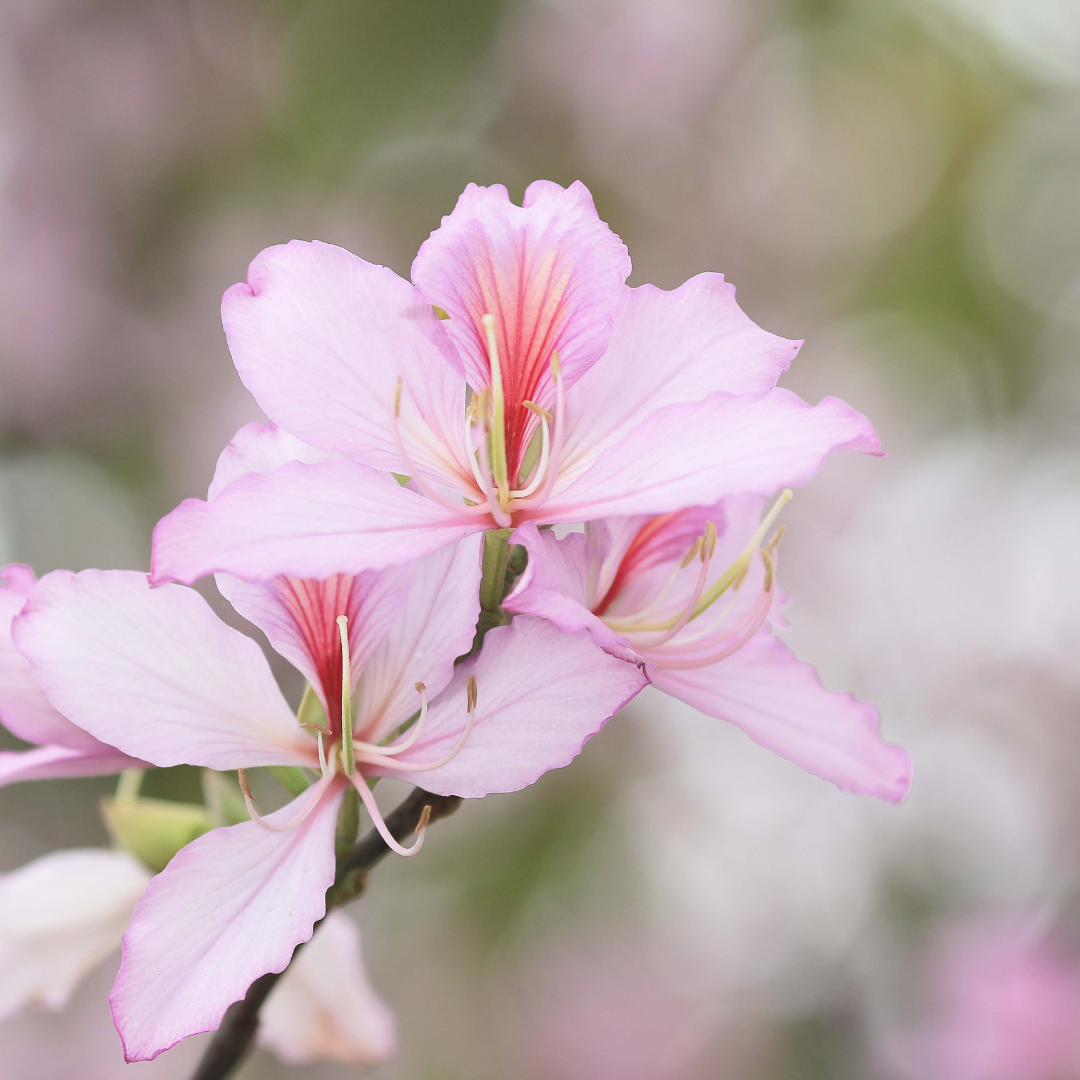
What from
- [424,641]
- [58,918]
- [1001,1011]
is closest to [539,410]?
[424,641]

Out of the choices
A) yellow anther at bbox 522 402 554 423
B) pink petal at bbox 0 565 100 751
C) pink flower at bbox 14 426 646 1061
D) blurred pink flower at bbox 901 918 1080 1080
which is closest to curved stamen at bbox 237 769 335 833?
pink flower at bbox 14 426 646 1061

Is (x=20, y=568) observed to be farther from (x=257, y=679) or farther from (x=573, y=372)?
(x=573, y=372)

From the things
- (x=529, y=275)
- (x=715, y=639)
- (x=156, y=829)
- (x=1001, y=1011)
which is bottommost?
(x=1001, y=1011)

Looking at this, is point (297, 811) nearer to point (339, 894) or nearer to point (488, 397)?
point (339, 894)

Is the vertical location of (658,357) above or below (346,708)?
above

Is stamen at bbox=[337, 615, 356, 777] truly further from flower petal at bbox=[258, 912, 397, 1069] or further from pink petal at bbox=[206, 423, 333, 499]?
flower petal at bbox=[258, 912, 397, 1069]

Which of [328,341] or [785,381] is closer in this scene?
[328,341]

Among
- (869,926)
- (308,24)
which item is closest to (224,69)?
(308,24)
